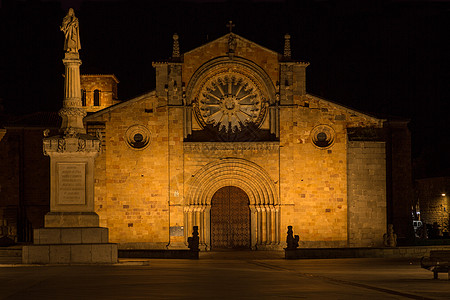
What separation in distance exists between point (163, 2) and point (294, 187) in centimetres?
4982

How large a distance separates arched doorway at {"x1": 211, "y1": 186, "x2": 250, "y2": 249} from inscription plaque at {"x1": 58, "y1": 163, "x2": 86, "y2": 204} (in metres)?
16.7

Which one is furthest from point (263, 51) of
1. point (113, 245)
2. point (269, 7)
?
point (269, 7)

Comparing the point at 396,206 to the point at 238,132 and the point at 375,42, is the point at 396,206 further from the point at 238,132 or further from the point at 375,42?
the point at 375,42

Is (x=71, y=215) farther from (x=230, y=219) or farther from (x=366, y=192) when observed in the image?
(x=366, y=192)

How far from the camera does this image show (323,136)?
3828cm

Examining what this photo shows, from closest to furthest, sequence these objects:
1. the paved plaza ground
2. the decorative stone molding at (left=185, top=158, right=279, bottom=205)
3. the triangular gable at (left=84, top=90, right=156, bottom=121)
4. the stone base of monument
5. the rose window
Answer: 1. the paved plaza ground
2. the stone base of monument
3. the triangular gable at (left=84, top=90, right=156, bottom=121)
4. the decorative stone molding at (left=185, top=158, right=279, bottom=205)
5. the rose window

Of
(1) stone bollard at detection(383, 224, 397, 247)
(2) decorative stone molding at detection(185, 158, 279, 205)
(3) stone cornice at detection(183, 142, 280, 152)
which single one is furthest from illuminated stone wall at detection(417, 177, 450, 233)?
(3) stone cornice at detection(183, 142, 280, 152)

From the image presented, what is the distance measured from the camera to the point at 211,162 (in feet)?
124

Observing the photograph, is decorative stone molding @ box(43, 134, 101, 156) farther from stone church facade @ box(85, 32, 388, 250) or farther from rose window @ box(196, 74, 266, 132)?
rose window @ box(196, 74, 266, 132)

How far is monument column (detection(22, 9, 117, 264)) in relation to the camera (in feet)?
71.8

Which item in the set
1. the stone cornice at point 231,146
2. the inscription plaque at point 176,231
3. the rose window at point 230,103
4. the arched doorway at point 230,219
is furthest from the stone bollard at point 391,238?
the inscription plaque at point 176,231

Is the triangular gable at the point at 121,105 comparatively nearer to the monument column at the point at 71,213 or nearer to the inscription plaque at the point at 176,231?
the inscription plaque at the point at 176,231

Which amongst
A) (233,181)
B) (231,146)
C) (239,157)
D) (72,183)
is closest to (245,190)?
(233,181)

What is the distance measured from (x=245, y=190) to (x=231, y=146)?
2145 mm
